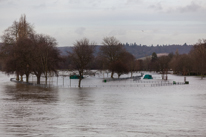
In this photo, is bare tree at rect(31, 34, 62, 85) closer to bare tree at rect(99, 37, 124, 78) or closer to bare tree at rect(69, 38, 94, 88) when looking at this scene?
bare tree at rect(69, 38, 94, 88)

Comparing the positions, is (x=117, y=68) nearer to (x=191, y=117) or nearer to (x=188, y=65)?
(x=188, y=65)

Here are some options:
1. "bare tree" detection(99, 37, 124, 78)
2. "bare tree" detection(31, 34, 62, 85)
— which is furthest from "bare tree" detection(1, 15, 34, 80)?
"bare tree" detection(99, 37, 124, 78)

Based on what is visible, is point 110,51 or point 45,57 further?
point 110,51

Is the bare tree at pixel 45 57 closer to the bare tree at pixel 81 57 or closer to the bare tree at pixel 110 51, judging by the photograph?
the bare tree at pixel 81 57

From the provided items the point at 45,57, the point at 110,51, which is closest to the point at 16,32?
the point at 45,57

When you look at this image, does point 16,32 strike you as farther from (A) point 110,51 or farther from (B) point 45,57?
(A) point 110,51

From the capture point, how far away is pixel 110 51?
139 meters

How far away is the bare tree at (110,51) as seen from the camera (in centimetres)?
13825

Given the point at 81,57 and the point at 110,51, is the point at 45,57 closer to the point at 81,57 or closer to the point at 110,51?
the point at 81,57

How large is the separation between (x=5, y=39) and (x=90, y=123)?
79068 mm

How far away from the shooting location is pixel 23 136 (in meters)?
19.4

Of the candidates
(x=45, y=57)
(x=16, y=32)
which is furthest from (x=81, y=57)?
(x=16, y=32)

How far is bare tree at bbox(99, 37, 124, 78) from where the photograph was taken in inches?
5443

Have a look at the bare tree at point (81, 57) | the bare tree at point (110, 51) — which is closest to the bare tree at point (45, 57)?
the bare tree at point (81, 57)
